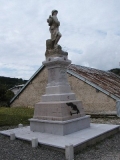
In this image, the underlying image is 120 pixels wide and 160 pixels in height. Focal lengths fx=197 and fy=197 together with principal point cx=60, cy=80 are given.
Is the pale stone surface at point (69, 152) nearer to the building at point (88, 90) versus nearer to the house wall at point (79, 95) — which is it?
the building at point (88, 90)

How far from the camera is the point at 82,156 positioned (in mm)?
5980

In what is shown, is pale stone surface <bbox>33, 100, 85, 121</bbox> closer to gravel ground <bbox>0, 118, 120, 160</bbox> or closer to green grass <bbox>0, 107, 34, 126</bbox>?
gravel ground <bbox>0, 118, 120, 160</bbox>

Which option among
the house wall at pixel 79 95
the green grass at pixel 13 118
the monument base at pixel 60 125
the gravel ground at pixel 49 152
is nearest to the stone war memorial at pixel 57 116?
the monument base at pixel 60 125

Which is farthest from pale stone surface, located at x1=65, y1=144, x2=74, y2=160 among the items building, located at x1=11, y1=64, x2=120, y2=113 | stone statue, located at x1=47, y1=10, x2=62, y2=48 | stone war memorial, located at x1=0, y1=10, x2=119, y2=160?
building, located at x1=11, y1=64, x2=120, y2=113

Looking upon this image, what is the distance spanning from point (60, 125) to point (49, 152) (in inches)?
64.9

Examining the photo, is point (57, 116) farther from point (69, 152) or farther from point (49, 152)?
point (69, 152)

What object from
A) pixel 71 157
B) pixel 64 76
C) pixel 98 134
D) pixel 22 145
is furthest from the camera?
pixel 64 76

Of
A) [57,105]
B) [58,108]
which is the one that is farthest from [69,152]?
[57,105]

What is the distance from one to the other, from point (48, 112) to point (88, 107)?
1050 centimetres

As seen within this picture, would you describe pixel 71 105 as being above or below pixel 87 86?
below

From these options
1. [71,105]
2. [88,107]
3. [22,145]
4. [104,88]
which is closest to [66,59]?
[71,105]

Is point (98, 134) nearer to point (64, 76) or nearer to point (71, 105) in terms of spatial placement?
point (71, 105)

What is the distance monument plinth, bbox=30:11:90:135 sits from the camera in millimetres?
8109

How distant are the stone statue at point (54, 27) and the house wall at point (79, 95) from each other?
30.8ft
